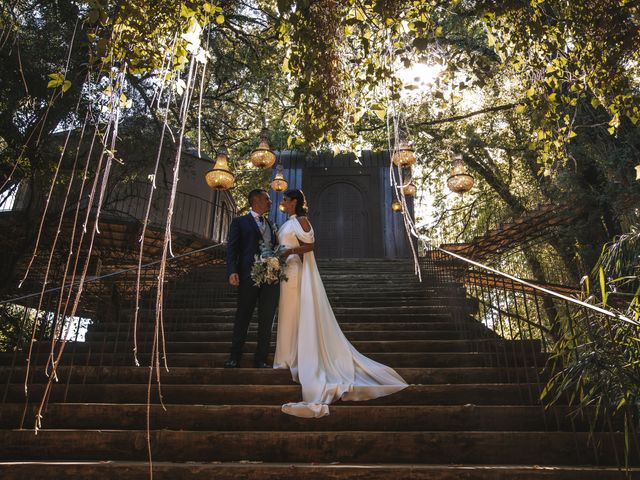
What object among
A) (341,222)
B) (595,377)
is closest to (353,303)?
(595,377)

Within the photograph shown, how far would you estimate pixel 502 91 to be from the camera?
440 inches

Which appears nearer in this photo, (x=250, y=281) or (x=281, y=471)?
(x=281, y=471)

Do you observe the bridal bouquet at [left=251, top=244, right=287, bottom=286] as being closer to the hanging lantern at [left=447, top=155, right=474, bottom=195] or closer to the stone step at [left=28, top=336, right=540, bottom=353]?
the stone step at [left=28, top=336, right=540, bottom=353]

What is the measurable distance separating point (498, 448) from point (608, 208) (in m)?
7.04

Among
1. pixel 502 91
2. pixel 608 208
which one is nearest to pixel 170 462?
pixel 608 208

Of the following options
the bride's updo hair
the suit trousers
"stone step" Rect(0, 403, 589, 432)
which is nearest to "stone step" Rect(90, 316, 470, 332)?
the suit trousers

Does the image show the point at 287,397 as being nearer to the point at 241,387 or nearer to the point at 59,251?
the point at 241,387

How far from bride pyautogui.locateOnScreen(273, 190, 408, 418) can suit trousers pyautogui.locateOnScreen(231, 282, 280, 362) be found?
148 mm

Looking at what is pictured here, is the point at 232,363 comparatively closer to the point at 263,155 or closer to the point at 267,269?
the point at 267,269

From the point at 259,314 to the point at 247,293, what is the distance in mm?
242

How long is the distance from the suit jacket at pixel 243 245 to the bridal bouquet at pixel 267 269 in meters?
0.17

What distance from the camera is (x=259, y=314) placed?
4.61m

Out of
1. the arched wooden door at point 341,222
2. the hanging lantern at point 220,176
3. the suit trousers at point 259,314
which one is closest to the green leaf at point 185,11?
the suit trousers at point 259,314

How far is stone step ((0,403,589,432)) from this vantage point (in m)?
3.43
